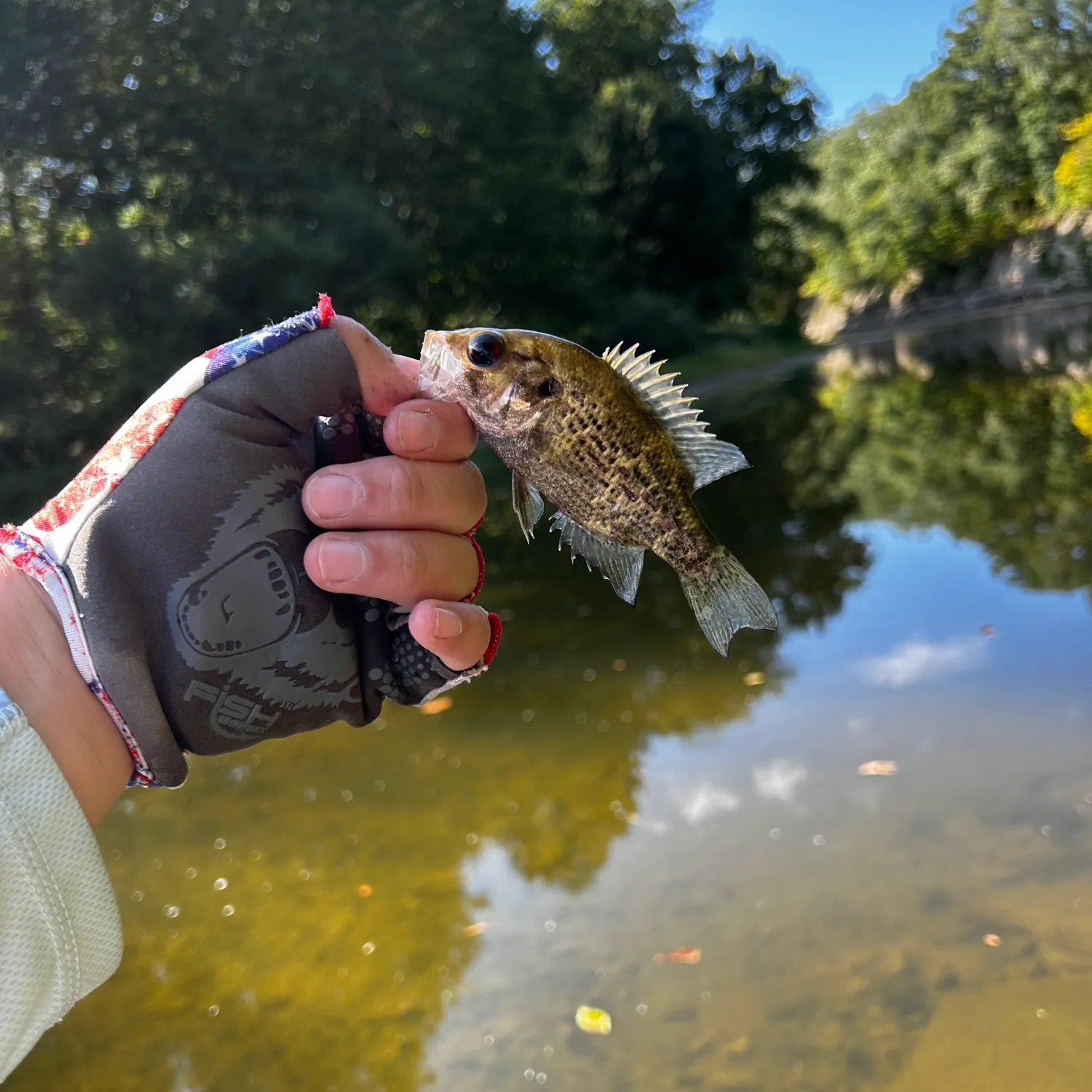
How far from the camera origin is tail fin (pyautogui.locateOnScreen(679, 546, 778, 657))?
2225 millimetres

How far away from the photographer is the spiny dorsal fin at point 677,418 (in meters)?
2.16

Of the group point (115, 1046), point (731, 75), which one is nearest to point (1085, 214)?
point (731, 75)

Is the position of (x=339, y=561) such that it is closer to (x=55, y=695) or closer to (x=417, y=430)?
(x=417, y=430)

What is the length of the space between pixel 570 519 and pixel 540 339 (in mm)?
453

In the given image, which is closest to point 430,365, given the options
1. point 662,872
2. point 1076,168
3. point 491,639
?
point 491,639

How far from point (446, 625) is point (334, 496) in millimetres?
407

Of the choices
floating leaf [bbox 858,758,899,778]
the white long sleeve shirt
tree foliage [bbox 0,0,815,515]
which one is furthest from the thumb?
tree foliage [bbox 0,0,815,515]

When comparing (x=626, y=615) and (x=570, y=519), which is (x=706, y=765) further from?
(x=570, y=519)

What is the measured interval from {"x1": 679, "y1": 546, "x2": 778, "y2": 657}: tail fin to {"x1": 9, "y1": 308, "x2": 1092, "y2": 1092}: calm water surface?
2139 mm

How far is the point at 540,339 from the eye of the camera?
2.06 meters

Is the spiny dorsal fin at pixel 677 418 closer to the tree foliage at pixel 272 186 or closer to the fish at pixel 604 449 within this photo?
the fish at pixel 604 449

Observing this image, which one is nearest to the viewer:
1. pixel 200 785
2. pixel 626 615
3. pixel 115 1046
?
pixel 115 1046

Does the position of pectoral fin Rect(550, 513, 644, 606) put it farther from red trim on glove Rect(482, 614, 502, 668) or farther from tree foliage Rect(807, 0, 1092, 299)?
tree foliage Rect(807, 0, 1092, 299)

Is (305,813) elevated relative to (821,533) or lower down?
lower down
